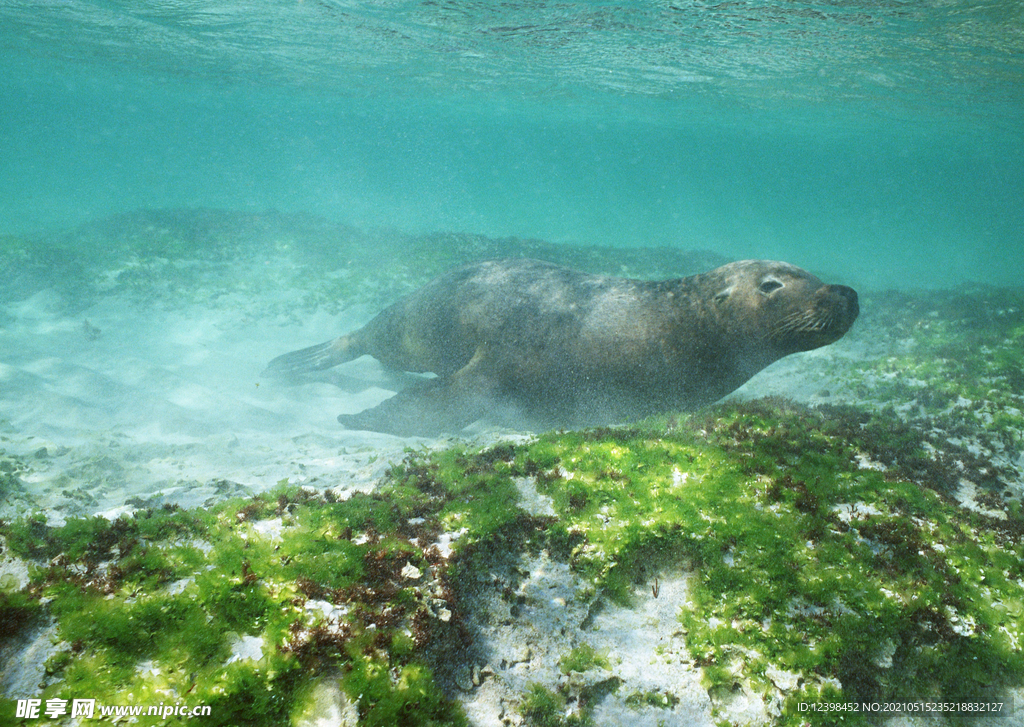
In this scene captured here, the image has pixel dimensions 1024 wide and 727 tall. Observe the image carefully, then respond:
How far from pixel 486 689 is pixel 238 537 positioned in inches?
59.9

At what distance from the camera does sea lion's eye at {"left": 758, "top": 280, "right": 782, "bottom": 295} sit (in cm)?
483

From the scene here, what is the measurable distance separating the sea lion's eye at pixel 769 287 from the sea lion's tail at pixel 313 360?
5868mm

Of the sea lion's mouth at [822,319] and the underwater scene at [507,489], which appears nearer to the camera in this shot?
the underwater scene at [507,489]

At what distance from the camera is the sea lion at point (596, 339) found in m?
4.86

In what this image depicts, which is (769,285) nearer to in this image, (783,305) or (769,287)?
(769,287)

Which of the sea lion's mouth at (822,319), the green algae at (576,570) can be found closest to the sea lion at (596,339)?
the sea lion's mouth at (822,319)

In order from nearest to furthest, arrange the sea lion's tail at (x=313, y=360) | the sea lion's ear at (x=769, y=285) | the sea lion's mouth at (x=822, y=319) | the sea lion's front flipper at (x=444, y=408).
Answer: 1. the sea lion's mouth at (x=822, y=319)
2. the sea lion's ear at (x=769, y=285)
3. the sea lion's front flipper at (x=444, y=408)
4. the sea lion's tail at (x=313, y=360)

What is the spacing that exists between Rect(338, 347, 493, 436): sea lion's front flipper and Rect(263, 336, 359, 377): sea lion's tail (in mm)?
2445

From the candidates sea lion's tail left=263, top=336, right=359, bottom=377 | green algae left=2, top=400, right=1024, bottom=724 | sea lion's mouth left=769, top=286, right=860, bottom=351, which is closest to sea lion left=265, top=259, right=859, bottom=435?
sea lion's mouth left=769, top=286, right=860, bottom=351

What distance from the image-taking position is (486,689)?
7.39ft

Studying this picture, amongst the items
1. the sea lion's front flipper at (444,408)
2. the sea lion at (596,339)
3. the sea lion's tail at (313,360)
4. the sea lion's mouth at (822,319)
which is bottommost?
the sea lion's tail at (313,360)

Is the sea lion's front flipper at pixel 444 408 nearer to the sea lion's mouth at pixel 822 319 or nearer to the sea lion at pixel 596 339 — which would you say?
the sea lion at pixel 596 339

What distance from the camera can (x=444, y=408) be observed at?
595cm

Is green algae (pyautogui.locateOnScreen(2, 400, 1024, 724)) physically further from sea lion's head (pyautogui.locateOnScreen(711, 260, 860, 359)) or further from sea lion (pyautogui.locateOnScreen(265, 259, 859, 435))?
sea lion (pyautogui.locateOnScreen(265, 259, 859, 435))
